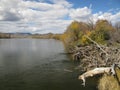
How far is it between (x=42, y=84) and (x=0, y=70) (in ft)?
31.3

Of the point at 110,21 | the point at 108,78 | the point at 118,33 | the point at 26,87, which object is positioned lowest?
the point at 26,87

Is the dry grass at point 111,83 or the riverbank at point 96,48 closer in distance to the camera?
the dry grass at point 111,83

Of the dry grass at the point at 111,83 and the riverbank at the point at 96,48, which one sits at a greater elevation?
the riverbank at the point at 96,48

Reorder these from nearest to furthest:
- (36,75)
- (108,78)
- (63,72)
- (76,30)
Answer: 1. (108,78)
2. (36,75)
3. (63,72)
4. (76,30)

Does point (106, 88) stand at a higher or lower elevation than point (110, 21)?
lower

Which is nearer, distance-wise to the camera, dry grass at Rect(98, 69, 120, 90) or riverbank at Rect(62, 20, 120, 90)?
dry grass at Rect(98, 69, 120, 90)

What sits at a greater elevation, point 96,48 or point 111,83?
point 96,48

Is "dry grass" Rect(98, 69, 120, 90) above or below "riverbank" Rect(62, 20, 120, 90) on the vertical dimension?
below

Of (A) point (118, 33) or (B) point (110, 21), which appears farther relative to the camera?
(B) point (110, 21)

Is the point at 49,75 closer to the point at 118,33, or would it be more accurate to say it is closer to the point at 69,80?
the point at 69,80

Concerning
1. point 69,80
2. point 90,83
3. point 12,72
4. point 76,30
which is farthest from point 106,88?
point 76,30

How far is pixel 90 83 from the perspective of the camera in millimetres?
23297

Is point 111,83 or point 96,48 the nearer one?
point 111,83

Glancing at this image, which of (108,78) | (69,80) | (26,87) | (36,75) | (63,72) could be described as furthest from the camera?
(63,72)
